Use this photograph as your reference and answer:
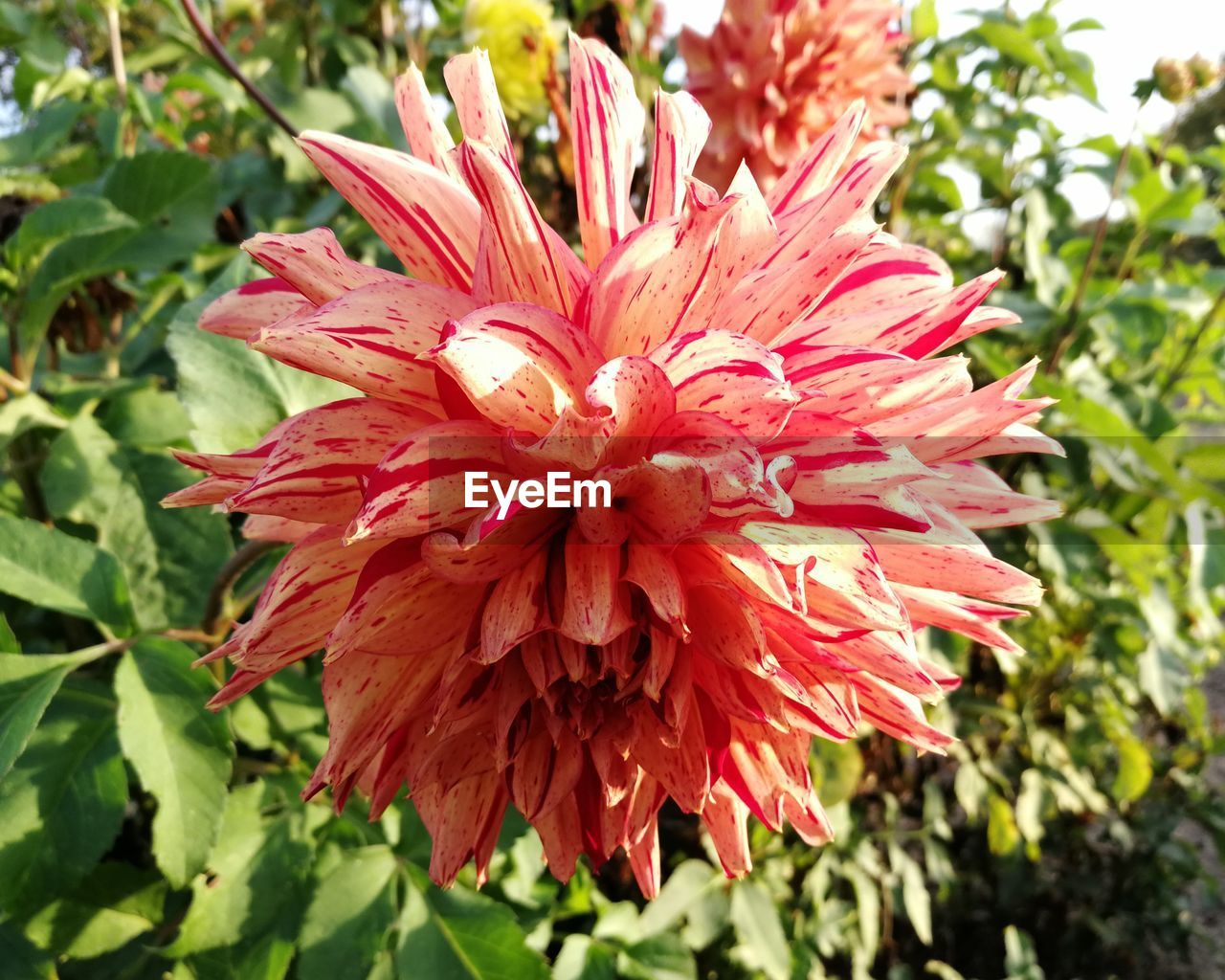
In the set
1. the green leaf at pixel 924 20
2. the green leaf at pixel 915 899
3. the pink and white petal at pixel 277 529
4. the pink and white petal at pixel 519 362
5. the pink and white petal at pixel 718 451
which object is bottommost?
the green leaf at pixel 915 899

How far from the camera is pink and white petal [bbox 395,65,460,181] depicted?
668 mm

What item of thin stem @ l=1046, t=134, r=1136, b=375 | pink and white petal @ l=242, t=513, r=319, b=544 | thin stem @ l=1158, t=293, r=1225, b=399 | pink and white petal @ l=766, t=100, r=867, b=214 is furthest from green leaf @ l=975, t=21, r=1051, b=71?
pink and white petal @ l=242, t=513, r=319, b=544

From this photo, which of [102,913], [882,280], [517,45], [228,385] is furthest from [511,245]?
[517,45]

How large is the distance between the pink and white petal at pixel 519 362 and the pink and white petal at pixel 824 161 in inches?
10.1

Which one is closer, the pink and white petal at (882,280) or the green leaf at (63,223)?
the pink and white petal at (882,280)

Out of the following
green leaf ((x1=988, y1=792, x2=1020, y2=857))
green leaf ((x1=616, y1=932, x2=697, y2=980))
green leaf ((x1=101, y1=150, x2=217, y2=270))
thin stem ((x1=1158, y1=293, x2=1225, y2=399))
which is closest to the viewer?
green leaf ((x1=101, y1=150, x2=217, y2=270))

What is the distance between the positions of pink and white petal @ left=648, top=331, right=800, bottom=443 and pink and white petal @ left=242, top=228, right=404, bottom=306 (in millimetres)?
207

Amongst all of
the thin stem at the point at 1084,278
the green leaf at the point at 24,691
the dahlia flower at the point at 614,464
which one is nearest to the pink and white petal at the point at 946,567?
the dahlia flower at the point at 614,464

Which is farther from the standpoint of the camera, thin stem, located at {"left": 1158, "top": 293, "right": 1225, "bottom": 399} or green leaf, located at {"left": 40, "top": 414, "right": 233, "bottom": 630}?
thin stem, located at {"left": 1158, "top": 293, "right": 1225, "bottom": 399}

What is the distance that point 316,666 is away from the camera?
1.39 meters

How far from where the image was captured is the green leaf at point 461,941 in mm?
937

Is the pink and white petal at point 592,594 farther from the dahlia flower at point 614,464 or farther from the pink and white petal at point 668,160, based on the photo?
the pink and white petal at point 668,160

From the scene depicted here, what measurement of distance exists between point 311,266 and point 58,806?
0.66 m

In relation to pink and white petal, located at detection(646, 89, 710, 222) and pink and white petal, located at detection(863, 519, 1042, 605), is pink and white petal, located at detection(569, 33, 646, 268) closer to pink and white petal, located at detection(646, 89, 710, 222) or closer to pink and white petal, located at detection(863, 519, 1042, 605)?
pink and white petal, located at detection(646, 89, 710, 222)
